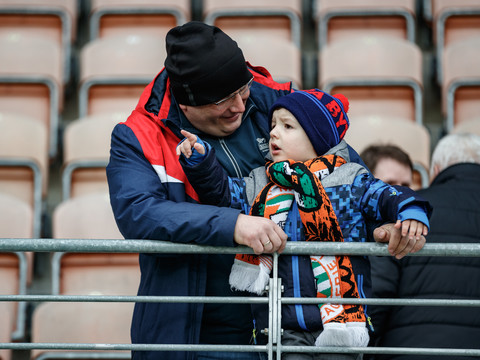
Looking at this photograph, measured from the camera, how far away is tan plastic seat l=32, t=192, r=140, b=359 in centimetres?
277

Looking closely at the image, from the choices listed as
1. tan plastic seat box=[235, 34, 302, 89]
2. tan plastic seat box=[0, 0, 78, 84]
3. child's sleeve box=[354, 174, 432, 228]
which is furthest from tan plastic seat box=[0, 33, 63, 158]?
child's sleeve box=[354, 174, 432, 228]

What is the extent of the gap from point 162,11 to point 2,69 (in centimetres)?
98

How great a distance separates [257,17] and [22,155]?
1675 millimetres

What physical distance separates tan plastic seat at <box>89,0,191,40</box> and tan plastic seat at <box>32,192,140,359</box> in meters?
1.44

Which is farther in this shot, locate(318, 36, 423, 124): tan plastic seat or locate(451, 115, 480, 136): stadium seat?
locate(318, 36, 423, 124): tan plastic seat

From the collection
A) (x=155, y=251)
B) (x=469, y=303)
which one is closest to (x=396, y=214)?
(x=469, y=303)

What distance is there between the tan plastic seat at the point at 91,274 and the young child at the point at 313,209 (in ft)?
3.88

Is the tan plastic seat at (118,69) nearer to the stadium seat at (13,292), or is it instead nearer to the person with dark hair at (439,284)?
the stadium seat at (13,292)

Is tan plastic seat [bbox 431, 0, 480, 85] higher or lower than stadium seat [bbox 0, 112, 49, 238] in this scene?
higher

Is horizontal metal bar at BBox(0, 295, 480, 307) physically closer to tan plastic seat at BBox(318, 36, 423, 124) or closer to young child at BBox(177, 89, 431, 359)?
young child at BBox(177, 89, 431, 359)

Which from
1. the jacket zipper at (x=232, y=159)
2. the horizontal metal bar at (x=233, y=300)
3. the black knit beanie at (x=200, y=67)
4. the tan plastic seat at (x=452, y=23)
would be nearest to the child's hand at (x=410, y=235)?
the horizontal metal bar at (x=233, y=300)

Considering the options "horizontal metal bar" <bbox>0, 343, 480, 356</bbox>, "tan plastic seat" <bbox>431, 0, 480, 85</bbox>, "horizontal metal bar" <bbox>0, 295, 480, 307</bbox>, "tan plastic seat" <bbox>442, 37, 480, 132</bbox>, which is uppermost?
"tan plastic seat" <bbox>431, 0, 480, 85</bbox>

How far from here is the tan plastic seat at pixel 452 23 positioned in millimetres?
4020

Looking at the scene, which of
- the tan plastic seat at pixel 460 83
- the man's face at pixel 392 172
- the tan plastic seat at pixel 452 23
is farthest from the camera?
the tan plastic seat at pixel 452 23
